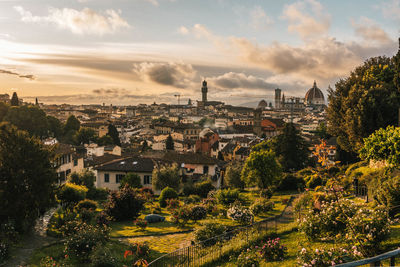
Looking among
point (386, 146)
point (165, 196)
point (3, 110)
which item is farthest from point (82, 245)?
point (3, 110)

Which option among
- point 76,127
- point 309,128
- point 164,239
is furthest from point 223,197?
point 309,128

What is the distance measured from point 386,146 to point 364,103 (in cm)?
1243

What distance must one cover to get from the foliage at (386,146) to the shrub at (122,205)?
1449 cm

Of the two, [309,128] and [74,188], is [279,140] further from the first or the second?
[309,128]

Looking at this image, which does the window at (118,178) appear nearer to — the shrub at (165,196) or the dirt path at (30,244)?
the shrub at (165,196)

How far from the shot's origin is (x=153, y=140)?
97.9m

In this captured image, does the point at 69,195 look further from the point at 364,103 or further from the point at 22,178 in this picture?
the point at 364,103

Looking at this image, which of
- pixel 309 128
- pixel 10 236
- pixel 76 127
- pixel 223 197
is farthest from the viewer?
pixel 309 128

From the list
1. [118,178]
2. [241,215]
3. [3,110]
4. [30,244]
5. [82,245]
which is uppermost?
[3,110]

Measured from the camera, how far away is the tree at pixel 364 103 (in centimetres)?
2569

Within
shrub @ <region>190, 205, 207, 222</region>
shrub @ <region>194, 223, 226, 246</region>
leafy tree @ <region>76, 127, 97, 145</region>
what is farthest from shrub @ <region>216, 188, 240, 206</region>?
leafy tree @ <region>76, 127, 97, 145</region>

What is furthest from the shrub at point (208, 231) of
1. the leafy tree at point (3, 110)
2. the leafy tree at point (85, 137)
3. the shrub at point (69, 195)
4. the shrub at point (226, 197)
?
the leafy tree at point (85, 137)

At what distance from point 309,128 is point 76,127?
324 feet

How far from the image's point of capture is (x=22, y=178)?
1681cm
